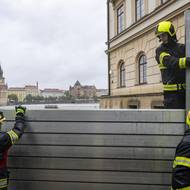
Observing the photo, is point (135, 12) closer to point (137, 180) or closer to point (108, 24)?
point (108, 24)

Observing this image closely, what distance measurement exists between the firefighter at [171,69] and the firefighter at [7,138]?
1.73 metres

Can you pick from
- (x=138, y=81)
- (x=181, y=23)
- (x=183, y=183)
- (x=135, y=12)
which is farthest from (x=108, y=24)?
(x=183, y=183)

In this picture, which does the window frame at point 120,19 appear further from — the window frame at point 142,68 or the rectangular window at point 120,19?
the window frame at point 142,68

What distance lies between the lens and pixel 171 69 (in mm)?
3754

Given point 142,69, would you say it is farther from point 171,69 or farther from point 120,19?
point 171,69

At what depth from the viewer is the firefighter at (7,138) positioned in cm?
346

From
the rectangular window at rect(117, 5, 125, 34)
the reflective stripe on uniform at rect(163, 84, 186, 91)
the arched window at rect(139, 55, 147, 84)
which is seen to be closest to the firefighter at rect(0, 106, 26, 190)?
the reflective stripe on uniform at rect(163, 84, 186, 91)

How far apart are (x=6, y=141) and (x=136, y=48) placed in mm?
15594

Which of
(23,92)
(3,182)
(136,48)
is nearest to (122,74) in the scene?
(136,48)

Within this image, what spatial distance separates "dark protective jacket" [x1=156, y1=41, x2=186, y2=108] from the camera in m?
3.74

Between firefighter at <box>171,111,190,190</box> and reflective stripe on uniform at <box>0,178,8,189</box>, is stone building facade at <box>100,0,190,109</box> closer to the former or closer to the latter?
reflective stripe on uniform at <box>0,178,8,189</box>

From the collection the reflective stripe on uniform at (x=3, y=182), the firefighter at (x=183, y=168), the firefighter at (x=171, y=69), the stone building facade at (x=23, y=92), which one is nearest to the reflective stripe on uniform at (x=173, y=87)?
the firefighter at (x=171, y=69)

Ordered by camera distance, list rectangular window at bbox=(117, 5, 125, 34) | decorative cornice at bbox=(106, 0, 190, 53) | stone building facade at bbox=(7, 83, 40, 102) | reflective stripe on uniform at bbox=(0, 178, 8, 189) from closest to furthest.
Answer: reflective stripe on uniform at bbox=(0, 178, 8, 189), decorative cornice at bbox=(106, 0, 190, 53), rectangular window at bbox=(117, 5, 125, 34), stone building facade at bbox=(7, 83, 40, 102)

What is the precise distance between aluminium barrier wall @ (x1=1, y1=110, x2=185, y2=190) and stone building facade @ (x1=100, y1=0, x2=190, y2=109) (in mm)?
9653
